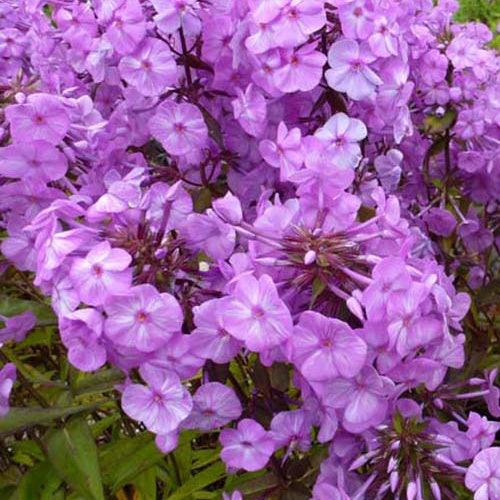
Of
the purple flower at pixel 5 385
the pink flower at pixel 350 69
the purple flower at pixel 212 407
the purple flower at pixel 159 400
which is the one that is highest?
the pink flower at pixel 350 69

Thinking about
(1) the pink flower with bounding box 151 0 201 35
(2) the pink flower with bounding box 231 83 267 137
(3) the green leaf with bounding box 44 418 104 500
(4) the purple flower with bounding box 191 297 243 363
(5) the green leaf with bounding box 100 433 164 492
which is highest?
(1) the pink flower with bounding box 151 0 201 35

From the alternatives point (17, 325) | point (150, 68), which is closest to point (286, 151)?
point (150, 68)

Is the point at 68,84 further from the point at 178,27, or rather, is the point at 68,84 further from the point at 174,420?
the point at 174,420

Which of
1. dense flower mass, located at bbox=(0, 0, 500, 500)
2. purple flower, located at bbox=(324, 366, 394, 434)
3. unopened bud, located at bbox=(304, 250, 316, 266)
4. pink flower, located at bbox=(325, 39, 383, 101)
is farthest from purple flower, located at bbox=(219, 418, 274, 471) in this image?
pink flower, located at bbox=(325, 39, 383, 101)

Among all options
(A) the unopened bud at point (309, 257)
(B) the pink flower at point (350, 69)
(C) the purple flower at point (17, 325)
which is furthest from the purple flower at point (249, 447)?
(B) the pink flower at point (350, 69)

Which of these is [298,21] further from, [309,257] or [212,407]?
[212,407]

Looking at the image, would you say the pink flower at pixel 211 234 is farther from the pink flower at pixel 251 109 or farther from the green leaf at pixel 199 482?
the green leaf at pixel 199 482

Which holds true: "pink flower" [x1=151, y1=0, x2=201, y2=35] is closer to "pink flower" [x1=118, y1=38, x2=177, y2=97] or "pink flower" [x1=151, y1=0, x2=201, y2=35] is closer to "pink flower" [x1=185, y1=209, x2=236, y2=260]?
"pink flower" [x1=118, y1=38, x2=177, y2=97]
